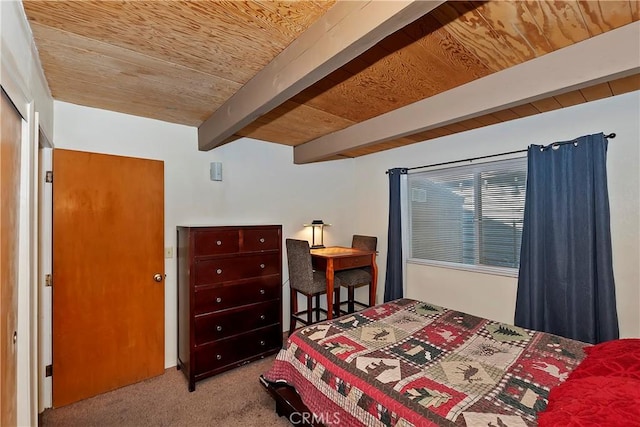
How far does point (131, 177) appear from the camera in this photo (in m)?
2.59

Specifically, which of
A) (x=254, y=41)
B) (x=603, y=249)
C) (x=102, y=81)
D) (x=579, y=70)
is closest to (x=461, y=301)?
(x=603, y=249)

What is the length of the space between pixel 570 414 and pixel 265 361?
246cm

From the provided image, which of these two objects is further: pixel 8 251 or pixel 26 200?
pixel 26 200

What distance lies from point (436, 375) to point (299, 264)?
6.19ft

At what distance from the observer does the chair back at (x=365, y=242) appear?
12.6ft

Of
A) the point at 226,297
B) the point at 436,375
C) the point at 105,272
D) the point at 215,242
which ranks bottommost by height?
the point at 436,375

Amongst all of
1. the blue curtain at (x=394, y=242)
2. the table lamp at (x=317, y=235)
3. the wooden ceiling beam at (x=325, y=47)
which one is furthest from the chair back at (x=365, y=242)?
the wooden ceiling beam at (x=325, y=47)

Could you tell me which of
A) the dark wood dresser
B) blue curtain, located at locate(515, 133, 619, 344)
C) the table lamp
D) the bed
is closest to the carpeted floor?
the dark wood dresser

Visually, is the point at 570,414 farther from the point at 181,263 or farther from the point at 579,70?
the point at 181,263

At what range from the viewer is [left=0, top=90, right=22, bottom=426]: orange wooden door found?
3.87 feet

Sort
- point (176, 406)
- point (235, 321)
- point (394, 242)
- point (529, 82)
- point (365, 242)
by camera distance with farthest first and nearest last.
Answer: point (365, 242), point (394, 242), point (235, 321), point (176, 406), point (529, 82)

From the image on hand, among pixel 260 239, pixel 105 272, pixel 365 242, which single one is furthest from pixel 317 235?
pixel 105 272

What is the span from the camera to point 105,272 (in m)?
2.46

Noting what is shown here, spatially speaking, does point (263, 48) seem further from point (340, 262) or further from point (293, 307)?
point (293, 307)
